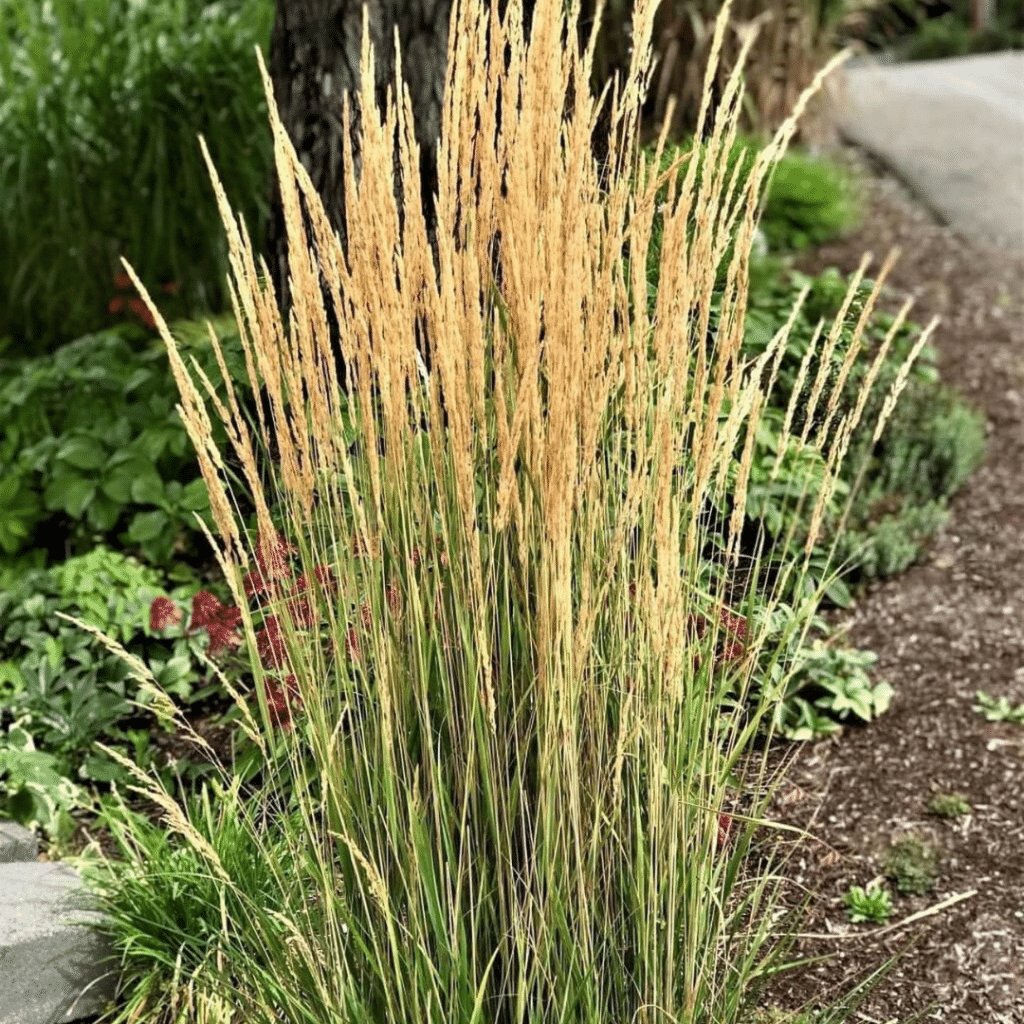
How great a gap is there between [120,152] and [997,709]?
3712 millimetres

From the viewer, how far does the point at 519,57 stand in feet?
6.70

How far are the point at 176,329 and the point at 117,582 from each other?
657 millimetres

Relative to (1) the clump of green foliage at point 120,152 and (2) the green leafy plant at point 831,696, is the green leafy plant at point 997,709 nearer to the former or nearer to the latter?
(2) the green leafy plant at point 831,696

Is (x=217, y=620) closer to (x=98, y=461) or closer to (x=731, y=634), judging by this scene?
(x=98, y=461)

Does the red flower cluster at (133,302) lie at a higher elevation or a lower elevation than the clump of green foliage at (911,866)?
higher

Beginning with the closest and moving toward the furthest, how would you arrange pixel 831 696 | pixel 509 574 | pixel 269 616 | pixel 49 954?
1. pixel 509 574
2. pixel 269 616
3. pixel 49 954
4. pixel 831 696

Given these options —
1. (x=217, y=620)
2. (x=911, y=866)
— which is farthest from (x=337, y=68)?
(x=911, y=866)

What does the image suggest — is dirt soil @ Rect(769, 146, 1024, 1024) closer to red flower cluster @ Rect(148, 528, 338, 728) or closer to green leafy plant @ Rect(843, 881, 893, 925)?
green leafy plant @ Rect(843, 881, 893, 925)

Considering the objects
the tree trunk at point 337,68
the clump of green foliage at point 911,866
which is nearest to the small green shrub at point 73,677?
the tree trunk at point 337,68

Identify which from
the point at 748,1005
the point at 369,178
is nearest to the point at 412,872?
the point at 748,1005

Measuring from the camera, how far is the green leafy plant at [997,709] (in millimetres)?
3783

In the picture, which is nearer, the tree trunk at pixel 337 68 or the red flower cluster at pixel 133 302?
the tree trunk at pixel 337 68

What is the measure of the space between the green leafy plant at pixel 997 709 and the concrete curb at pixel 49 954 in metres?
2.07

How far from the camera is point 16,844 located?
10.7 ft
